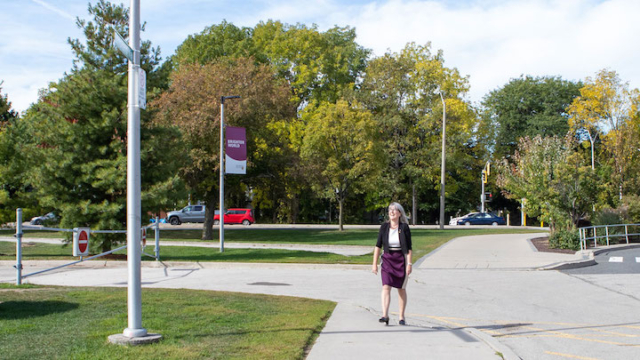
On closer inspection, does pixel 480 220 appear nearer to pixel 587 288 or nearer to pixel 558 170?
pixel 558 170

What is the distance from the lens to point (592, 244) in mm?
26516

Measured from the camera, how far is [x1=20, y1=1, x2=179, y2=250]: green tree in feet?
63.8

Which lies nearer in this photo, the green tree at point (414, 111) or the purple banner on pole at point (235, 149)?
the purple banner on pole at point (235, 149)

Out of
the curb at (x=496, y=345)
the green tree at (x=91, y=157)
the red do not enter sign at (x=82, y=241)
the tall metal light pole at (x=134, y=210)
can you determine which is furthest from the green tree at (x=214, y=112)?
the curb at (x=496, y=345)

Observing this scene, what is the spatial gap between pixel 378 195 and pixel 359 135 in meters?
18.8

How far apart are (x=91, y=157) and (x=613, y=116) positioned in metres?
40.7

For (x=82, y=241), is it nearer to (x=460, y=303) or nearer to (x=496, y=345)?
(x=460, y=303)

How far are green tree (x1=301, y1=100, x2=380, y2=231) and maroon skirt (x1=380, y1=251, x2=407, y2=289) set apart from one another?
94.6ft

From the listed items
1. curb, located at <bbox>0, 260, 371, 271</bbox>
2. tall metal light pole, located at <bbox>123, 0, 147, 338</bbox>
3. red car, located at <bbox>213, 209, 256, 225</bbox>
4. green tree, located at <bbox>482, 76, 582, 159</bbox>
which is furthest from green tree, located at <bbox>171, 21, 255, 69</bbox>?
tall metal light pole, located at <bbox>123, 0, 147, 338</bbox>

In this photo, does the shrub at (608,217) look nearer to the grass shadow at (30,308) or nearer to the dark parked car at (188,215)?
the grass shadow at (30,308)

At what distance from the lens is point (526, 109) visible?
6353 centimetres

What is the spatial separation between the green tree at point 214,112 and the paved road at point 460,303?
13.6m

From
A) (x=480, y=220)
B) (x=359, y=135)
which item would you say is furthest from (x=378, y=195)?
(x=359, y=135)

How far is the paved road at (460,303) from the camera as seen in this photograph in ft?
23.4
